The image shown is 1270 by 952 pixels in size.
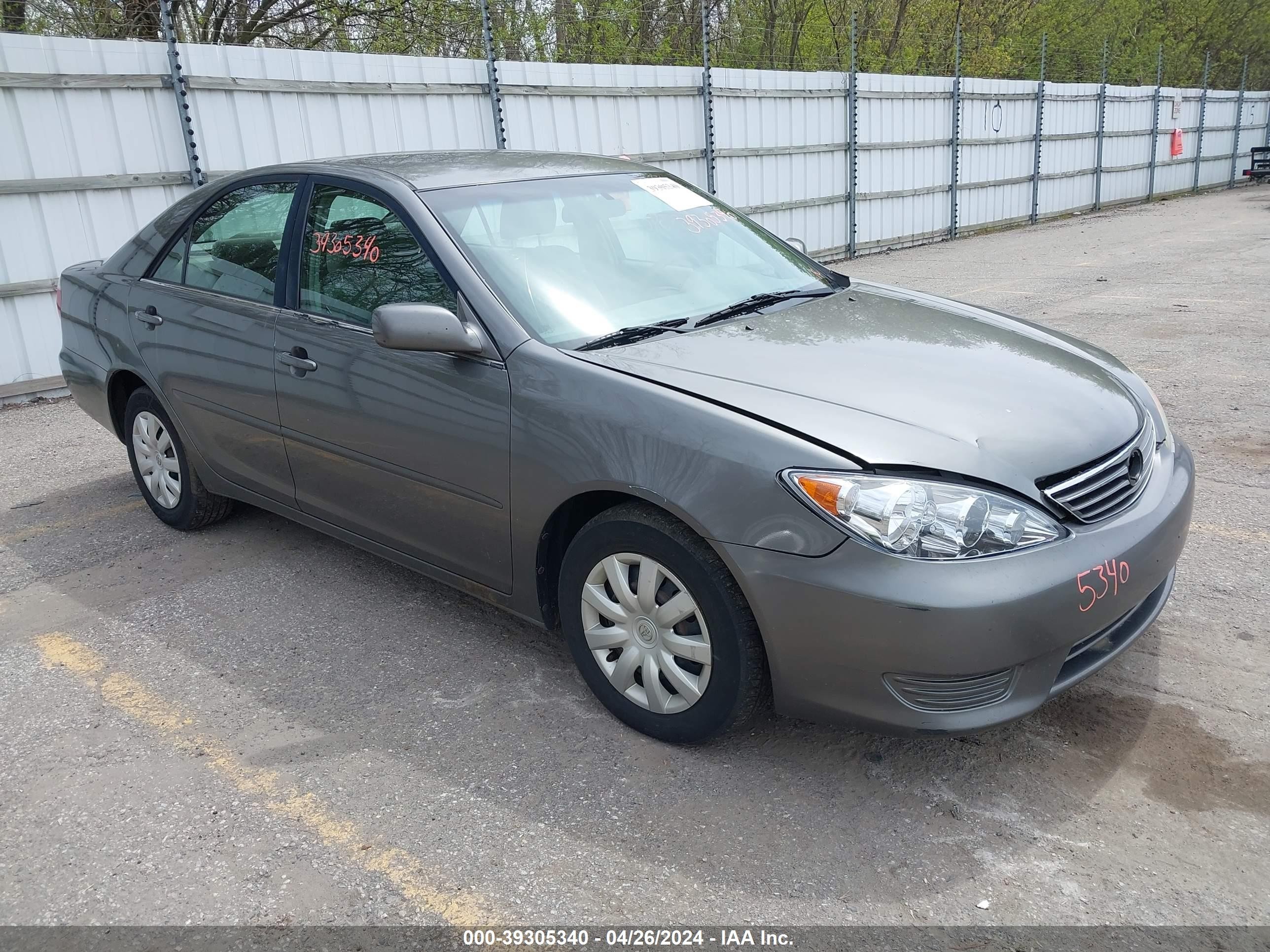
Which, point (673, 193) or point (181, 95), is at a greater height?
point (181, 95)

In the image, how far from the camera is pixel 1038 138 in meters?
19.6

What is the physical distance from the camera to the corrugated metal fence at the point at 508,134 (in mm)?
Result: 7711

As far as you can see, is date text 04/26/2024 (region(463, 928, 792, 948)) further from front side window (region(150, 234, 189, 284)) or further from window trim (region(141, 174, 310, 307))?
front side window (region(150, 234, 189, 284))

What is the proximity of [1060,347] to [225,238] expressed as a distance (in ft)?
10.7

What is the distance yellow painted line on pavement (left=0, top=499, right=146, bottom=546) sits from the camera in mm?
4883

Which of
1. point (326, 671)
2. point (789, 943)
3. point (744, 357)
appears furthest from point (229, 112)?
point (789, 943)

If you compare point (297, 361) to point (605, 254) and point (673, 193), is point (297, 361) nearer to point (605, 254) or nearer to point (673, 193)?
point (605, 254)

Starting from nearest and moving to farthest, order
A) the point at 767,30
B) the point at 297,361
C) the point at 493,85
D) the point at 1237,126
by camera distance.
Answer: the point at 297,361, the point at 493,85, the point at 767,30, the point at 1237,126

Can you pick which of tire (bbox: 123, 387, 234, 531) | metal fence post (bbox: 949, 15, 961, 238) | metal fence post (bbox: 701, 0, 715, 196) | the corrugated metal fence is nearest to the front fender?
tire (bbox: 123, 387, 234, 531)

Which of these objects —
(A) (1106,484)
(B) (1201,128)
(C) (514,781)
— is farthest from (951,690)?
(B) (1201,128)

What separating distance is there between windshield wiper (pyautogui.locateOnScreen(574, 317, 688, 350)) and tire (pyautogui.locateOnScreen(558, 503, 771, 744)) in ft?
1.76

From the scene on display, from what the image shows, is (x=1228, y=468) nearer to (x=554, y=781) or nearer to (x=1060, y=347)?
(x=1060, y=347)

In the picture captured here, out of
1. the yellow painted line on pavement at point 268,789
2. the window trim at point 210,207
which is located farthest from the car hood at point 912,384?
the window trim at point 210,207

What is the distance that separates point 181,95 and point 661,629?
744 cm
